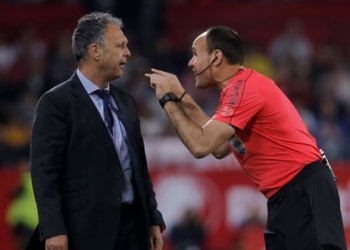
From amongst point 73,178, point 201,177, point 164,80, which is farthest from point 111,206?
point 201,177

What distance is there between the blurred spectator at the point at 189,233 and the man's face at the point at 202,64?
548 cm

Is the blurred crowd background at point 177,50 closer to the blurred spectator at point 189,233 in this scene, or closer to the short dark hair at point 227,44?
the blurred spectator at point 189,233

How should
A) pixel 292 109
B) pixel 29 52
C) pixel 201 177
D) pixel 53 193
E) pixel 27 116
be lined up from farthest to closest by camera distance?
pixel 29 52 → pixel 27 116 → pixel 201 177 → pixel 292 109 → pixel 53 193

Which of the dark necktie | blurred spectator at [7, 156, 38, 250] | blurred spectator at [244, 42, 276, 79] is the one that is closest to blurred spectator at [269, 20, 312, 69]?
blurred spectator at [244, 42, 276, 79]

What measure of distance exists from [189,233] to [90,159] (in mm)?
5888

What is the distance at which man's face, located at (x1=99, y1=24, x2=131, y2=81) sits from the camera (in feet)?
21.4

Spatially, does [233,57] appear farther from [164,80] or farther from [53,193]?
[53,193]

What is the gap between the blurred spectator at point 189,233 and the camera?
1219cm

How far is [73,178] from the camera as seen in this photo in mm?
6410

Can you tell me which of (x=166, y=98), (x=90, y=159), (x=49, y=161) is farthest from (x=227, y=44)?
(x=49, y=161)

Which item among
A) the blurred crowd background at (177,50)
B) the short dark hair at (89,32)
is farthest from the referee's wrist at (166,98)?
the blurred crowd background at (177,50)

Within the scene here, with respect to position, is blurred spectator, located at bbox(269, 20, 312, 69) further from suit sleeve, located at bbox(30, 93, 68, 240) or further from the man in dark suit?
suit sleeve, located at bbox(30, 93, 68, 240)

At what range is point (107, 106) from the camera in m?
6.62

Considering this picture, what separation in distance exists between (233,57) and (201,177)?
5652 millimetres
